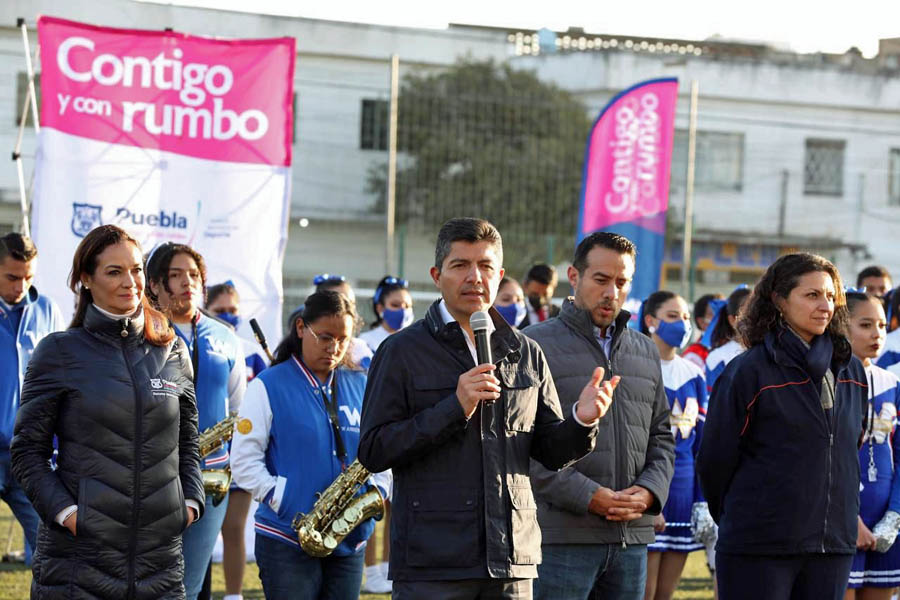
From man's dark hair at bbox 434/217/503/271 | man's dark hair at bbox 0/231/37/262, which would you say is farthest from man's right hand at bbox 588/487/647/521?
man's dark hair at bbox 0/231/37/262

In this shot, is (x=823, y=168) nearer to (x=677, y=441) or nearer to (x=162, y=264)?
(x=677, y=441)

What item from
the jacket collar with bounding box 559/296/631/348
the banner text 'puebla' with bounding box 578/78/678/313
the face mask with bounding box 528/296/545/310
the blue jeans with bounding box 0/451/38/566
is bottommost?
the blue jeans with bounding box 0/451/38/566

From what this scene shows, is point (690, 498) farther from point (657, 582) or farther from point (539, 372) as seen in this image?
point (539, 372)

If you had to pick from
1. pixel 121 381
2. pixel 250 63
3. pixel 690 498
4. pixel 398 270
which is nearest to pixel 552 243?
pixel 398 270

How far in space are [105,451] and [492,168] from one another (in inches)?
647

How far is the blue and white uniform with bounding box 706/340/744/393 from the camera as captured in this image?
857 centimetres

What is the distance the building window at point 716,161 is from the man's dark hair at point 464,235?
24.7m

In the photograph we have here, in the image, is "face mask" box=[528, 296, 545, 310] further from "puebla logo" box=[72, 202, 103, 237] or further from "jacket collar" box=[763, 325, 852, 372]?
"jacket collar" box=[763, 325, 852, 372]

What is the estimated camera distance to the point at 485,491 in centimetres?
418

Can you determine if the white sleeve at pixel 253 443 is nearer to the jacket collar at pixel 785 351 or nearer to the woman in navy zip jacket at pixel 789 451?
the woman in navy zip jacket at pixel 789 451

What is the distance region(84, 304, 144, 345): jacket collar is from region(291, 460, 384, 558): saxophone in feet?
3.96

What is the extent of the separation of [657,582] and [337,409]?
2787mm

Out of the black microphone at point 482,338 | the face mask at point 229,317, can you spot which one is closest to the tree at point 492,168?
the face mask at point 229,317

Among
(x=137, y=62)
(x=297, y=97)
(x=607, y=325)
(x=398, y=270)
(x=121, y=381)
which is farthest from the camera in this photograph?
(x=297, y=97)
